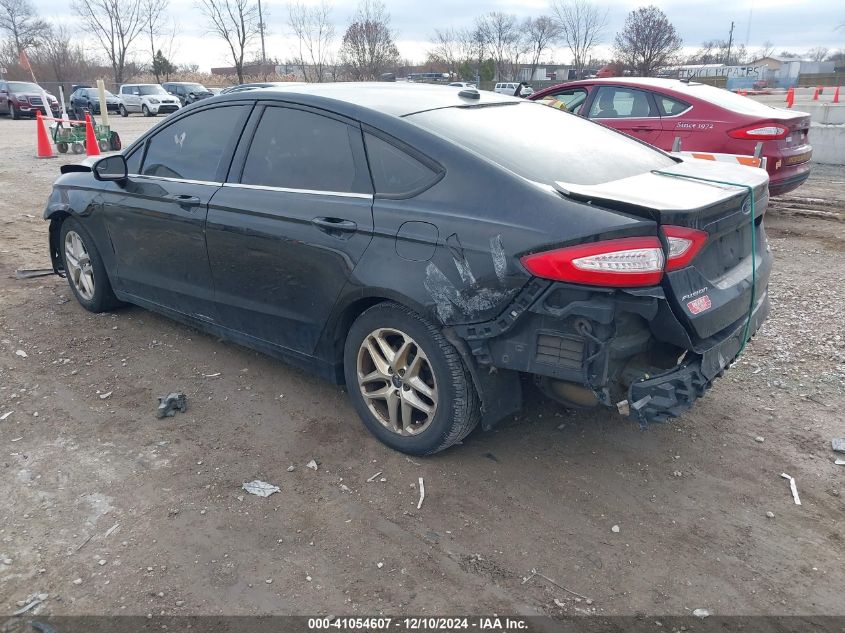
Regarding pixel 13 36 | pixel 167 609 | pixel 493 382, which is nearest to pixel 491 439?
pixel 493 382

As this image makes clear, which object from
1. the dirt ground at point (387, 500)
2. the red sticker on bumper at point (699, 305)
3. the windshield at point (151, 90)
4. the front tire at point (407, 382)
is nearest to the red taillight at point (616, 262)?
the red sticker on bumper at point (699, 305)

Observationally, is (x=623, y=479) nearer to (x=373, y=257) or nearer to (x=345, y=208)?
(x=373, y=257)

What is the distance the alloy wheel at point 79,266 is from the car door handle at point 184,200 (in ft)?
4.38

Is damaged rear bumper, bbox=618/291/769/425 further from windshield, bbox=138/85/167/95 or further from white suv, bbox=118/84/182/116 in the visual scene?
windshield, bbox=138/85/167/95

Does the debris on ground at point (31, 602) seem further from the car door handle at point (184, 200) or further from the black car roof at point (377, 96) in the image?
the black car roof at point (377, 96)

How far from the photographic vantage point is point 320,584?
8.52ft

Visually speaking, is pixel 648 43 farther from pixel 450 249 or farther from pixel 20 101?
pixel 450 249

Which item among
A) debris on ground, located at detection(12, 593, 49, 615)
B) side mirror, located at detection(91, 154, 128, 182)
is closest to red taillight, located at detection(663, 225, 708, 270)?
debris on ground, located at detection(12, 593, 49, 615)

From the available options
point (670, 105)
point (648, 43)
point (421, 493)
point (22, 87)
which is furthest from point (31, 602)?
point (648, 43)

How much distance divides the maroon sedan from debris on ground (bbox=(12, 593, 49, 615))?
744cm

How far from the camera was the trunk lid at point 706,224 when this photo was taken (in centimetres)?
270

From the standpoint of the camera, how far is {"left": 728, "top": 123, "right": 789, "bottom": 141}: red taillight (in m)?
7.41

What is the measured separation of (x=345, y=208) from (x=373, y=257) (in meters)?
0.32

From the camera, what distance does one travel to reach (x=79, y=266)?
17.3ft
